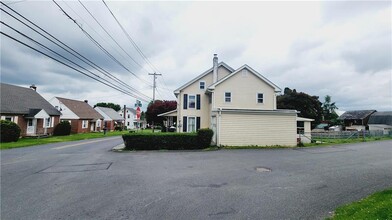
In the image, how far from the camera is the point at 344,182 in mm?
7000

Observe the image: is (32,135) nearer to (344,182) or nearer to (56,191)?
(56,191)

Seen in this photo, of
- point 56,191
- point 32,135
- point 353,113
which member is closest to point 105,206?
point 56,191

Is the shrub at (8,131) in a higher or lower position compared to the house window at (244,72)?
lower

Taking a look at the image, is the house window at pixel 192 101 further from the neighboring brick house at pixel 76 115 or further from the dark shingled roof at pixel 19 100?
the neighboring brick house at pixel 76 115

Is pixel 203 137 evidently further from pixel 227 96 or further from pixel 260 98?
pixel 260 98

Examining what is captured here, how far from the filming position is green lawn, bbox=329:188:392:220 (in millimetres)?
3991

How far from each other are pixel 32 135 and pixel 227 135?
26526 mm

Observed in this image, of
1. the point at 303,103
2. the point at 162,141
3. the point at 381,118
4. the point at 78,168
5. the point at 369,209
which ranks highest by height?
the point at 303,103

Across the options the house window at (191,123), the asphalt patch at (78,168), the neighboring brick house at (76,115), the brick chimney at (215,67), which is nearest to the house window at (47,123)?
the neighboring brick house at (76,115)

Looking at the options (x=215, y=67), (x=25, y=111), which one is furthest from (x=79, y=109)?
(x=215, y=67)

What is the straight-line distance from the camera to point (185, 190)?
6273mm

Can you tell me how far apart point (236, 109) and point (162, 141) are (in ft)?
21.9

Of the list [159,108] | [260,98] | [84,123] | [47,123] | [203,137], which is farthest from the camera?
[159,108]

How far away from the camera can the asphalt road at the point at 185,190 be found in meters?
4.81
